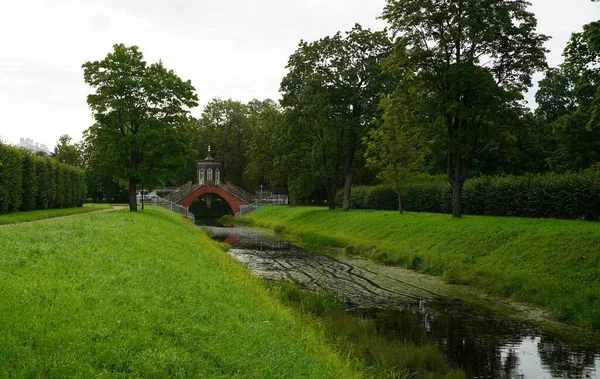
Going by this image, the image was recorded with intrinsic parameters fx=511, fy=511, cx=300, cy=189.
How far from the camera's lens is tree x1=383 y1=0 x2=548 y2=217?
2756cm

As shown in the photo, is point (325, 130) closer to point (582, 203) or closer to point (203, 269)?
point (582, 203)

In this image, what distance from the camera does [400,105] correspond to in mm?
31156

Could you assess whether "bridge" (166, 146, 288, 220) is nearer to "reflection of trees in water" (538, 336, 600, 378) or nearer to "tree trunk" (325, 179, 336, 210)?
"tree trunk" (325, 179, 336, 210)

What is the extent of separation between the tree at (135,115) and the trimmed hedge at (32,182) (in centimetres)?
454

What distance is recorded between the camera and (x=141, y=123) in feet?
129

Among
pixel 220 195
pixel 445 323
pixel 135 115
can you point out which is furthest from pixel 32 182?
pixel 220 195

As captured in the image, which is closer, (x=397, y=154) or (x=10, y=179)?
(x=10, y=179)

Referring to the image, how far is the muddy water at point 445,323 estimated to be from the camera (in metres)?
10.9

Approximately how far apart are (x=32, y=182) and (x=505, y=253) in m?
31.6

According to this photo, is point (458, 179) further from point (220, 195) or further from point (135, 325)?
point (220, 195)

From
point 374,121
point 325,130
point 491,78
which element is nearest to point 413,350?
point 491,78

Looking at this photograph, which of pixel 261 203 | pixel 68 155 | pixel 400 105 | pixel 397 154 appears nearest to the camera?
pixel 400 105

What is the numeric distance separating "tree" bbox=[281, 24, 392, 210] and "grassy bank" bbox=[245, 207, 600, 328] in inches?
466

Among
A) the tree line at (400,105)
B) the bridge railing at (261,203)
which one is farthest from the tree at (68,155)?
the tree line at (400,105)
